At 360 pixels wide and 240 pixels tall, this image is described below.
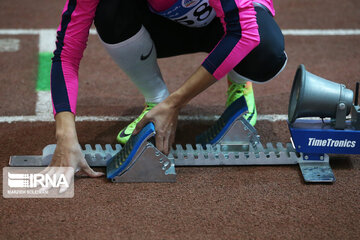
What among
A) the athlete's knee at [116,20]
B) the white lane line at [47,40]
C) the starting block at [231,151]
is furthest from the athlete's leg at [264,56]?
the white lane line at [47,40]

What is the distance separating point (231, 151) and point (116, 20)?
0.80 m

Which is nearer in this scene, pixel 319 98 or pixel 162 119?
pixel 162 119

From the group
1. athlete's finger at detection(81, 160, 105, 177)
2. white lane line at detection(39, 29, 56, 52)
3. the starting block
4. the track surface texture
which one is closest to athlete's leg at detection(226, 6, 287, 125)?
the starting block

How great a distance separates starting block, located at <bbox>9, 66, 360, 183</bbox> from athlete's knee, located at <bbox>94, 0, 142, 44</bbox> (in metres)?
0.50

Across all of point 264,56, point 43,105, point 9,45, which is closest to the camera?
point 264,56

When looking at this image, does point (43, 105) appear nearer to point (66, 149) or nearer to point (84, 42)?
point (84, 42)

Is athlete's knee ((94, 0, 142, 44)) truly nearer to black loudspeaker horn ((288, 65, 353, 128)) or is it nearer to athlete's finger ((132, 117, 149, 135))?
athlete's finger ((132, 117, 149, 135))

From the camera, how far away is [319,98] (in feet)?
7.27

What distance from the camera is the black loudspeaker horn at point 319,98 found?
2.21 m

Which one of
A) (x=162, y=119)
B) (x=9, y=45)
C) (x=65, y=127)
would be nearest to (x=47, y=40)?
(x=9, y=45)

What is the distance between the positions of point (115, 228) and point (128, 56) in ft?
2.83

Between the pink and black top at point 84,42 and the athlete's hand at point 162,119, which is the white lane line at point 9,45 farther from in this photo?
the athlete's hand at point 162,119

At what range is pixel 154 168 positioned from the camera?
87.2 inches

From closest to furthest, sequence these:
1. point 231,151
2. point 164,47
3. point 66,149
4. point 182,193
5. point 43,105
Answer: point 66,149 → point 182,193 → point 231,151 → point 164,47 → point 43,105
